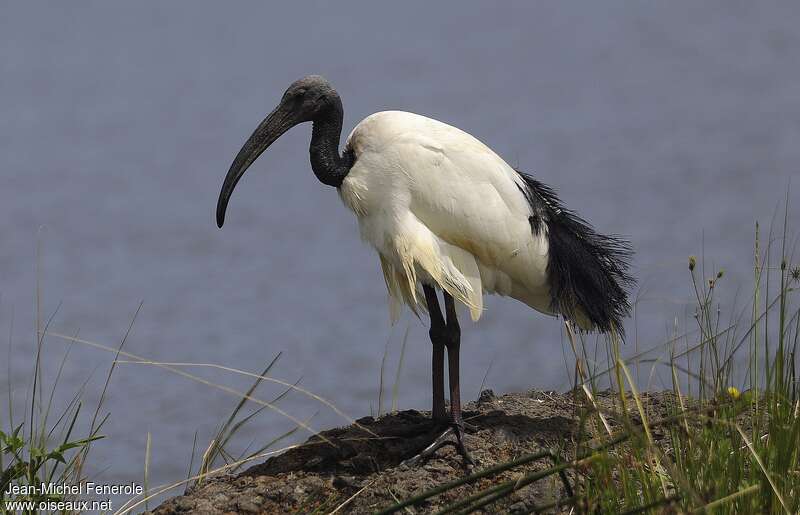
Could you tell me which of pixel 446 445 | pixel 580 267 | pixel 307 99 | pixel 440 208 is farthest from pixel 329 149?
pixel 446 445

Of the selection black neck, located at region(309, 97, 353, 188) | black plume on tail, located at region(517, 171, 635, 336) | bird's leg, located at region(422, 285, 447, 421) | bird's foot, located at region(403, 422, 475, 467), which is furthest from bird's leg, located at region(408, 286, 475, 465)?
black neck, located at region(309, 97, 353, 188)

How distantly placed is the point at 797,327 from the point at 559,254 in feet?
6.10

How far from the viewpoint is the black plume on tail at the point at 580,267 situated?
245 inches

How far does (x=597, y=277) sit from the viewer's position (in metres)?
6.22

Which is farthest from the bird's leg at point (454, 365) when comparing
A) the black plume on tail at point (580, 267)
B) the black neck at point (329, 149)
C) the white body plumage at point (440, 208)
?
the black neck at point (329, 149)

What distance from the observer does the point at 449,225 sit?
597 cm

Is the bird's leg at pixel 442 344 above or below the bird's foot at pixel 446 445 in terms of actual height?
above

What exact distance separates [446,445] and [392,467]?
0.27 meters

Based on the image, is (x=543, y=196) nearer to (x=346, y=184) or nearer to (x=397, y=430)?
(x=346, y=184)

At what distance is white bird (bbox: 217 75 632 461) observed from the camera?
5.93 meters

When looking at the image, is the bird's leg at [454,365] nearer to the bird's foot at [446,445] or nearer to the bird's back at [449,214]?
the bird's foot at [446,445]

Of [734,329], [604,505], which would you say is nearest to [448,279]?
[734,329]

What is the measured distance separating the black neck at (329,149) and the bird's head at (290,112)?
27 millimetres

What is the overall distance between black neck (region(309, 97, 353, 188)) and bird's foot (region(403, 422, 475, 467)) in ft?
4.48
